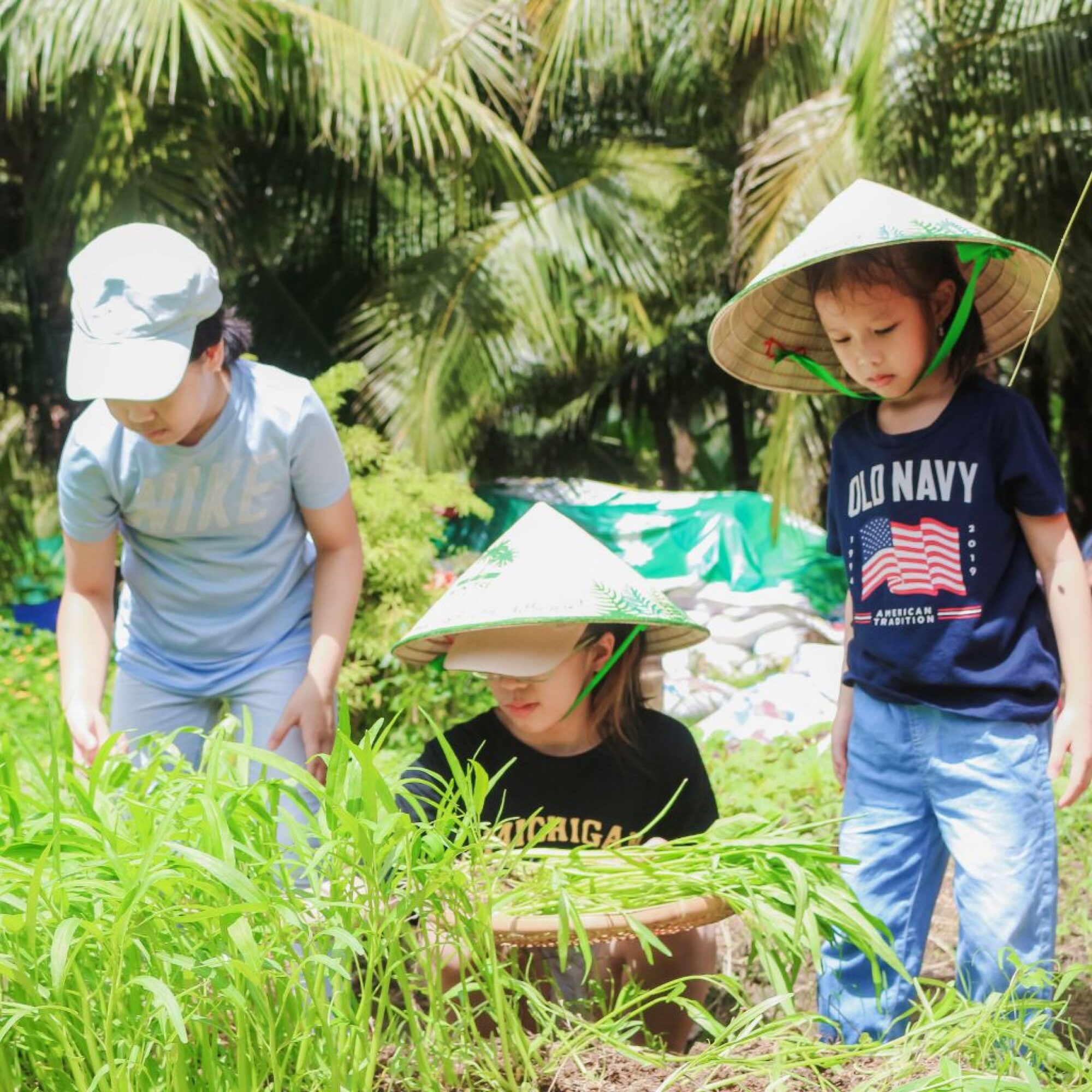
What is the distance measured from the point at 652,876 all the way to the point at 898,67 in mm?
6054

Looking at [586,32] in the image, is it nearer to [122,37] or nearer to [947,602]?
[122,37]

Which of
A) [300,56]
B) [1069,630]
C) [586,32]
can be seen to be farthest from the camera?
[300,56]

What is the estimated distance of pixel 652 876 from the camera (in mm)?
1485

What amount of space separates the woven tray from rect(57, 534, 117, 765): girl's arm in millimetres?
1294

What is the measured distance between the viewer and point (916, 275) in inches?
87.7

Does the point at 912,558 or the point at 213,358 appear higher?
the point at 213,358

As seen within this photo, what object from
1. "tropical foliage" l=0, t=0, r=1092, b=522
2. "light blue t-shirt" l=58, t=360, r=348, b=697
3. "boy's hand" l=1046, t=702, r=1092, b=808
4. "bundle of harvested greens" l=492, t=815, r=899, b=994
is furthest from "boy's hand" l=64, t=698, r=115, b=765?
"tropical foliage" l=0, t=0, r=1092, b=522

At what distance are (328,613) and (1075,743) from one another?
1.27 meters

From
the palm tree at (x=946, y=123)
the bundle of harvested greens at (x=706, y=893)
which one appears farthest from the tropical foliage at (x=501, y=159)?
the bundle of harvested greens at (x=706, y=893)

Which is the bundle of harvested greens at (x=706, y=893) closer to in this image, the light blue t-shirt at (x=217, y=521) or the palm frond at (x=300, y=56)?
the light blue t-shirt at (x=217, y=521)

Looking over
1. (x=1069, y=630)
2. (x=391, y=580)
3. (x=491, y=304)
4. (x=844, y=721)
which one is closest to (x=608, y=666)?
(x=844, y=721)

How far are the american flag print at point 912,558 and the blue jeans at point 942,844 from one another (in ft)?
0.62

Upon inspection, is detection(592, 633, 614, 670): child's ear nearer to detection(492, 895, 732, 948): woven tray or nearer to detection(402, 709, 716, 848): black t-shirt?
detection(402, 709, 716, 848): black t-shirt

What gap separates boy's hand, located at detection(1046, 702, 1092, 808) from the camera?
6.92ft
